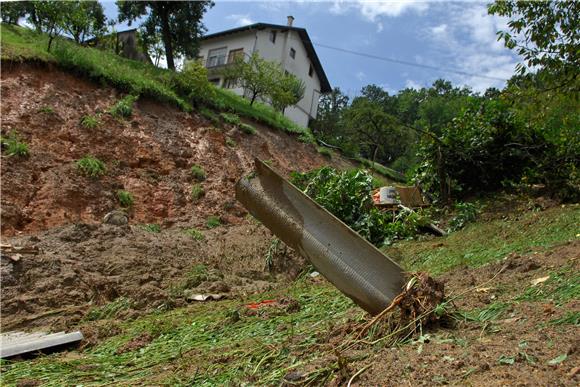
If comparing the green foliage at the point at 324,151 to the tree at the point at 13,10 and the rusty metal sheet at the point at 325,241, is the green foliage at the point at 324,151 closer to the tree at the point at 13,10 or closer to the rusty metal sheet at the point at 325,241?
the tree at the point at 13,10

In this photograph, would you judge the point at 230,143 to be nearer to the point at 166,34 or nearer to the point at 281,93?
the point at 281,93

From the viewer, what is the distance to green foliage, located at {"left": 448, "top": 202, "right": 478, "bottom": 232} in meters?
8.16

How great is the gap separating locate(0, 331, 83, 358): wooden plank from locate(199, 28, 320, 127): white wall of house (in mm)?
25961

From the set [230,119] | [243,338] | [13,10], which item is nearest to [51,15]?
[230,119]

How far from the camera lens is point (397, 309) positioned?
263 cm

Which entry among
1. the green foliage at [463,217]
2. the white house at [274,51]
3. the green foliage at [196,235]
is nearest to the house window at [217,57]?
the white house at [274,51]

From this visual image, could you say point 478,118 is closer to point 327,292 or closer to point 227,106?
point 327,292

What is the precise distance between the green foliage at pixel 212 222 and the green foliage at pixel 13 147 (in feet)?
13.0

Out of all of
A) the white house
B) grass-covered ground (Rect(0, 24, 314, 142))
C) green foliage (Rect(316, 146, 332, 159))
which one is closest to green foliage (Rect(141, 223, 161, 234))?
grass-covered ground (Rect(0, 24, 314, 142))

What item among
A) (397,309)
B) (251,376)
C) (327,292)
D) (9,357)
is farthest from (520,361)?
(9,357)

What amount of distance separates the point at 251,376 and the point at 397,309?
2.80ft

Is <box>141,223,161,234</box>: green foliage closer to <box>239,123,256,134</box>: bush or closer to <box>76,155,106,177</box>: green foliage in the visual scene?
<box>76,155,106,177</box>: green foliage

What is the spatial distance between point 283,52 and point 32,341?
28.6m

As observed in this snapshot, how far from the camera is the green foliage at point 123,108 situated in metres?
12.8
